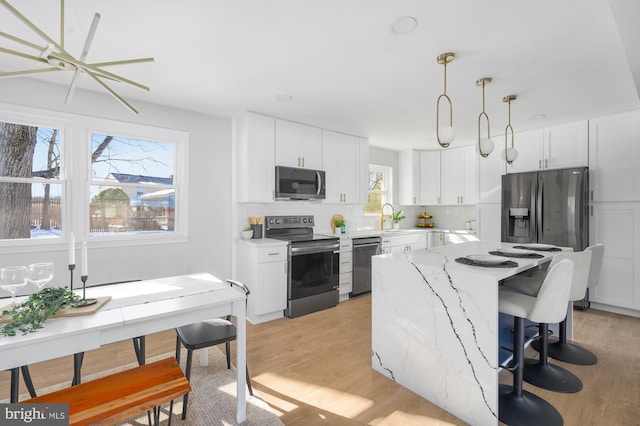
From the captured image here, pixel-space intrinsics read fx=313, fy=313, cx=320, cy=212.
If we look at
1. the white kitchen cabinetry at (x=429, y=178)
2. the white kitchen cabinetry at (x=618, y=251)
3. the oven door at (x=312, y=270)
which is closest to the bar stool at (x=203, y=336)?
the oven door at (x=312, y=270)

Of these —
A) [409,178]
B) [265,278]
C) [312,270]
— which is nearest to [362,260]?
[312,270]

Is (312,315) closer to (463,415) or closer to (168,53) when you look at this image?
(463,415)

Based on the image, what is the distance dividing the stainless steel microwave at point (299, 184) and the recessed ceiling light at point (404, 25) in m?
2.18

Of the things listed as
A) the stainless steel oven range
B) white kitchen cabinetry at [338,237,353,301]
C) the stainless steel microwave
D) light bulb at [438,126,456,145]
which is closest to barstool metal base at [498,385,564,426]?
light bulb at [438,126,456,145]

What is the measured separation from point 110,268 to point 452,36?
3.68m

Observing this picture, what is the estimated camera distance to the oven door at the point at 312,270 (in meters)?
3.70

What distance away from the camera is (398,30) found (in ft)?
6.70

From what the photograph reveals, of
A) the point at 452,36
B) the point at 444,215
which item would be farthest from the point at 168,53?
the point at 444,215

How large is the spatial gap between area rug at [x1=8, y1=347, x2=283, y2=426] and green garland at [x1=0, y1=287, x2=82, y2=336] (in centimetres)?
93

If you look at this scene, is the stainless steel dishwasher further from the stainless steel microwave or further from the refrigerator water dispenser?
the refrigerator water dispenser

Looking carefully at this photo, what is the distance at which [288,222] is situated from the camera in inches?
171

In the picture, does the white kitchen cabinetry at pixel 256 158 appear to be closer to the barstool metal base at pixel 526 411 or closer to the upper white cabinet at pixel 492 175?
the barstool metal base at pixel 526 411

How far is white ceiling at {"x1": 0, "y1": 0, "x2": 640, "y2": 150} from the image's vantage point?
1.84 meters

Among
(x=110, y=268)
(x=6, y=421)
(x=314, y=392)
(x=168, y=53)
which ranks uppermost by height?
(x=168, y=53)
